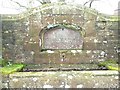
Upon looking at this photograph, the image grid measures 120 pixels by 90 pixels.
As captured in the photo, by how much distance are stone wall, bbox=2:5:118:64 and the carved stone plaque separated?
15 centimetres

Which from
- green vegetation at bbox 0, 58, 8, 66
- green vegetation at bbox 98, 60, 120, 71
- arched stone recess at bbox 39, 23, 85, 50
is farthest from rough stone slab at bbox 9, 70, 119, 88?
arched stone recess at bbox 39, 23, 85, 50

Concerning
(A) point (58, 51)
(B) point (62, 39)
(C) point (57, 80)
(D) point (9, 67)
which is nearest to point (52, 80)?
(C) point (57, 80)

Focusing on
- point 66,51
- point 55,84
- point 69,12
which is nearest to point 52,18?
point 69,12

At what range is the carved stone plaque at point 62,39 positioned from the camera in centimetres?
694

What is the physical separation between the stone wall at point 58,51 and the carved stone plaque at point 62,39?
0.15 meters

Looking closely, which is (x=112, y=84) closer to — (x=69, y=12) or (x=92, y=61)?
(x=92, y=61)

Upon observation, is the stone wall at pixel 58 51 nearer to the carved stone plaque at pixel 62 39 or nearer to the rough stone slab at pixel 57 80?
the carved stone plaque at pixel 62 39

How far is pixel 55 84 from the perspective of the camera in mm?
5254

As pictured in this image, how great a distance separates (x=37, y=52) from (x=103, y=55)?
1659 mm

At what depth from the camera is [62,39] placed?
6.98 meters

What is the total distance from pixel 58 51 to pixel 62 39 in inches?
12.7

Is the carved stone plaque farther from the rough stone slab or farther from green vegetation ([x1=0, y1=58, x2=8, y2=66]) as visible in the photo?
the rough stone slab

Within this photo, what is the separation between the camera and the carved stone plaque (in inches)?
273

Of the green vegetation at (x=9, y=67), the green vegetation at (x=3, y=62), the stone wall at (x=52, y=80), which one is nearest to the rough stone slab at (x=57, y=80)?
the stone wall at (x=52, y=80)
